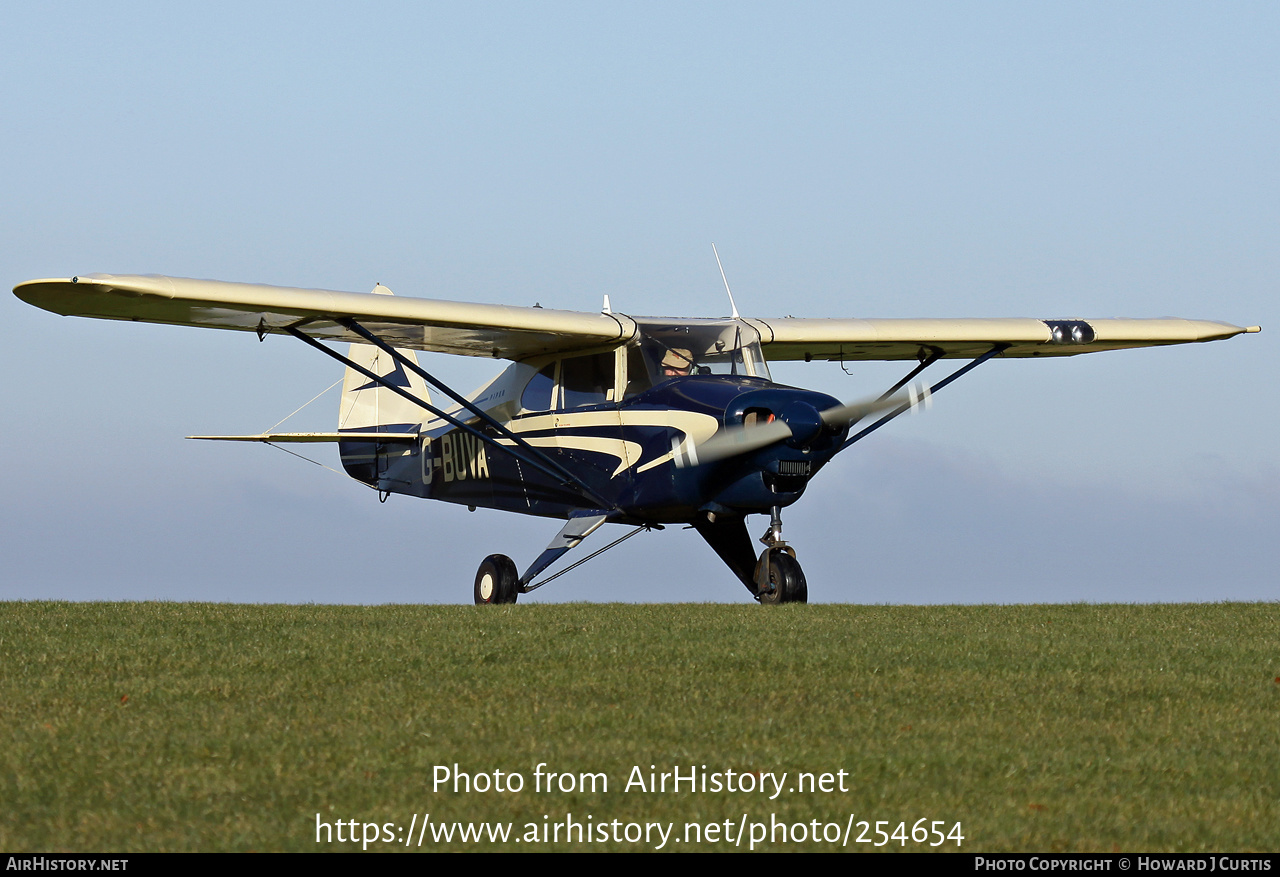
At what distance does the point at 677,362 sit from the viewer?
16.0 m

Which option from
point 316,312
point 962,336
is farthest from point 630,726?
point 962,336

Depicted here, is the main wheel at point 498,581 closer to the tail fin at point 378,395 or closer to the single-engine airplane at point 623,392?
the single-engine airplane at point 623,392

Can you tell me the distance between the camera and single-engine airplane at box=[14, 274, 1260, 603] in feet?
47.5

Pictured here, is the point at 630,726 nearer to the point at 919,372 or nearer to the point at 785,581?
the point at 785,581

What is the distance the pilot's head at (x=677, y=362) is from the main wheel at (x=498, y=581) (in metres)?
3.20

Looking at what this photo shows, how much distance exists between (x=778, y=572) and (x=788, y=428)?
1.87 m

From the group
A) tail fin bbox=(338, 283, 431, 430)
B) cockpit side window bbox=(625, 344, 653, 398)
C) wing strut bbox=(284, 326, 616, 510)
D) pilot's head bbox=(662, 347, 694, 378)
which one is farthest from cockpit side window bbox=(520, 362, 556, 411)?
tail fin bbox=(338, 283, 431, 430)

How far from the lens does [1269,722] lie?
8219mm

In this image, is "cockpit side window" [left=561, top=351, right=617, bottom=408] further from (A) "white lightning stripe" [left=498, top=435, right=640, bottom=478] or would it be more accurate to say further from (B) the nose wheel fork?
(B) the nose wheel fork

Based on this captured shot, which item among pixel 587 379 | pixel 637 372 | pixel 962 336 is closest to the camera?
pixel 637 372

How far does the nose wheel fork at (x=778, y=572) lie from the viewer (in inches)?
596

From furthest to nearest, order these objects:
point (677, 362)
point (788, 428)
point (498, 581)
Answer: point (498, 581) < point (677, 362) < point (788, 428)

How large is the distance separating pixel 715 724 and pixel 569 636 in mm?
3623

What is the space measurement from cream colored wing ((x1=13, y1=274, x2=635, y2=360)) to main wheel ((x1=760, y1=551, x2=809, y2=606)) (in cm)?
297
